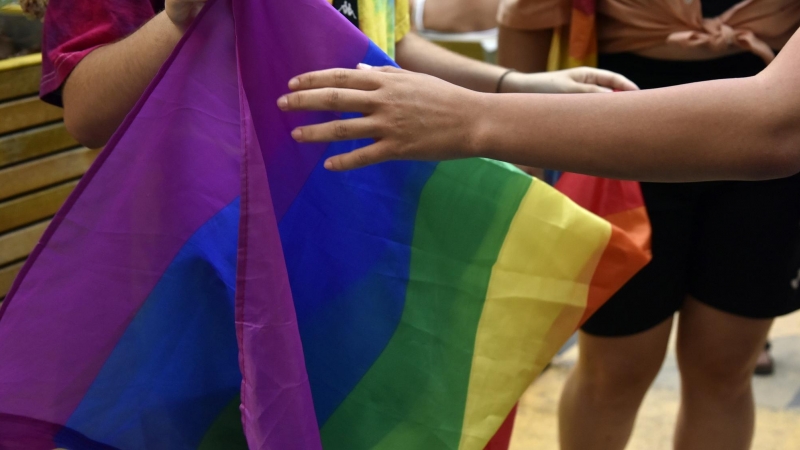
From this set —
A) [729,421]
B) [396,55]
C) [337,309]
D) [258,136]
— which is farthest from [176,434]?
[729,421]

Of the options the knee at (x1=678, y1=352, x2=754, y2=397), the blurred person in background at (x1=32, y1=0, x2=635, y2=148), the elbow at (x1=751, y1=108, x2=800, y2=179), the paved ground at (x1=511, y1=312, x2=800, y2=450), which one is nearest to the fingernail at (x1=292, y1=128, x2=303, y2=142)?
the blurred person in background at (x1=32, y1=0, x2=635, y2=148)

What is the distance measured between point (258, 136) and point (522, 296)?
1.19 ft

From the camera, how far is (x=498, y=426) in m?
0.93

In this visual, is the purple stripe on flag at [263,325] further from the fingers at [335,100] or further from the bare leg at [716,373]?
the bare leg at [716,373]

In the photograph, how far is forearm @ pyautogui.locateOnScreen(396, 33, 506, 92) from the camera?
1.23 metres

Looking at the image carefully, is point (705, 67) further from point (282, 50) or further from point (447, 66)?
point (282, 50)

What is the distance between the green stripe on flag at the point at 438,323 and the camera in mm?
914

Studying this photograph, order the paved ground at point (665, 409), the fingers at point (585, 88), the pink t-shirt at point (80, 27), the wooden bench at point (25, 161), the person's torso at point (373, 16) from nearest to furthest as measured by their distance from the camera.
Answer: the pink t-shirt at point (80, 27), the person's torso at point (373, 16), the fingers at point (585, 88), the wooden bench at point (25, 161), the paved ground at point (665, 409)

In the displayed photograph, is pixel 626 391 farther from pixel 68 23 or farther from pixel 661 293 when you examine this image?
pixel 68 23

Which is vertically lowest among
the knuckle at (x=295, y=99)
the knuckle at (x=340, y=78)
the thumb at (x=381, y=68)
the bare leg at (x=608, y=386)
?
the bare leg at (x=608, y=386)

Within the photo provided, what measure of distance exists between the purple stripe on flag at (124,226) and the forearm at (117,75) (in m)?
0.04

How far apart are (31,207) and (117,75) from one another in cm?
71

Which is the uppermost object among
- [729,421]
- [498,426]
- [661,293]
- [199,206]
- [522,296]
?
[199,206]

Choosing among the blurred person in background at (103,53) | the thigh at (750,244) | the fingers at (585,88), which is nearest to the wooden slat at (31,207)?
the blurred person in background at (103,53)
